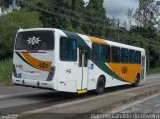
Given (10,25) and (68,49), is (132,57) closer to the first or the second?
(68,49)

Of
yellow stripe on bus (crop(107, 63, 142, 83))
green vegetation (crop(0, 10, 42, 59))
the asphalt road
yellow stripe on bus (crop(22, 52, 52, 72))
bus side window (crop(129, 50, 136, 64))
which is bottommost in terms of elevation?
the asphalt road

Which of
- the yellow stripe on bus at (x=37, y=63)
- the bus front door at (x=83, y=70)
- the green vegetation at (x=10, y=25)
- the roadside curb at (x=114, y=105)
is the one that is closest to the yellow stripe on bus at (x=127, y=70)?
the roadside curb at (x=114, y=105)

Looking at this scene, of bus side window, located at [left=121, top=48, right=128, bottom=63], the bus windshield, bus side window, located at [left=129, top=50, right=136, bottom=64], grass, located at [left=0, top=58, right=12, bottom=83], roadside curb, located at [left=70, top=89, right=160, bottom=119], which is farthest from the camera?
grass, located at [left=0, top=58, right=12, bottom=83]

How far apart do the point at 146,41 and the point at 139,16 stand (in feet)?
66.2

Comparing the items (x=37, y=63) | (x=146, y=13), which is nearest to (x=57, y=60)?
(x=37, y=63)

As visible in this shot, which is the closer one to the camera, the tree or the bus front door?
the bus front door

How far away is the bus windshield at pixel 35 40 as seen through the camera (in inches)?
712

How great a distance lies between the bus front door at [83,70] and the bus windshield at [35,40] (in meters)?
2.07

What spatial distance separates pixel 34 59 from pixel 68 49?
4.93ft

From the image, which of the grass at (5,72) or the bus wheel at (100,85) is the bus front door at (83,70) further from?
the grass at (5,72)

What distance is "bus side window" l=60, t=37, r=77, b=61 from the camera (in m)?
18.2

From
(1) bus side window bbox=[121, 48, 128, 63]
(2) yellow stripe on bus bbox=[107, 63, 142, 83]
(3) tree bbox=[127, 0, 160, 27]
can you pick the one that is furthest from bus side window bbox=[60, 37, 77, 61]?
(3) tree bbox=[127, 0, 160, 27]

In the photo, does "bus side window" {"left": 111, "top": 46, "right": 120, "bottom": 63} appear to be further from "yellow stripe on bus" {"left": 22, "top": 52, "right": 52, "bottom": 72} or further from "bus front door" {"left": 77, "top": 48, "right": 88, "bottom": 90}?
"yellow stripe on bus" {"left": 22, "top": 52, "right": 52, "bottom": 72}

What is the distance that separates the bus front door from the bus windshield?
2.07 m
